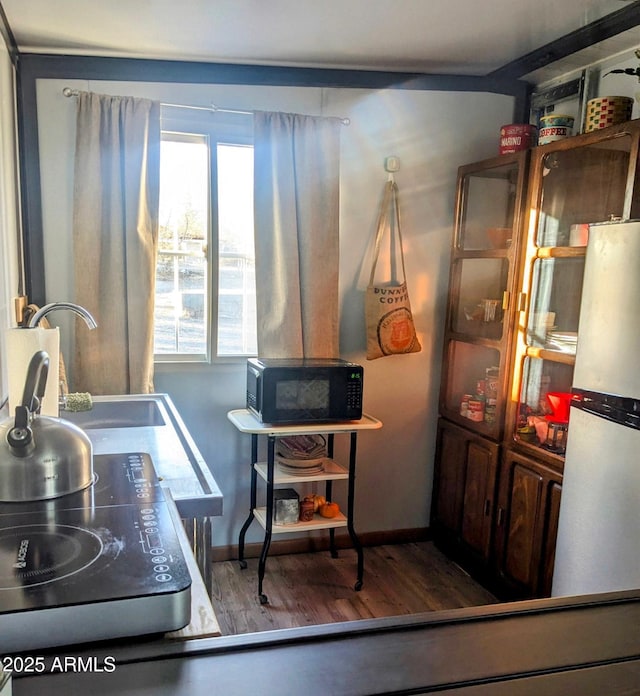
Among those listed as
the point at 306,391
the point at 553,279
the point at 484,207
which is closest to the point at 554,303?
the point at 553,279

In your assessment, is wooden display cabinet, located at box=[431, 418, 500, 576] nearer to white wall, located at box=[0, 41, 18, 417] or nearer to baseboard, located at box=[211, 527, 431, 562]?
baseboard, located at box=[211, 527, 431, 562]

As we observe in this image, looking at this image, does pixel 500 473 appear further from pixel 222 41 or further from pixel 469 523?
pixel 222 41

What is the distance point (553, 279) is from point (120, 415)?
1.92 m

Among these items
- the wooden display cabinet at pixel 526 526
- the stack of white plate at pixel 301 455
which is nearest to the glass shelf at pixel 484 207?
the wooden display cabinet at pixel 526 526

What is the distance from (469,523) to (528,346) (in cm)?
96

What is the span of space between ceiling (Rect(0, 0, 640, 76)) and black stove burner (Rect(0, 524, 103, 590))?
1938 mm

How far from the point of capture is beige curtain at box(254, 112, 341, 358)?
2.79 meters

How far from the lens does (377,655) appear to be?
591mm

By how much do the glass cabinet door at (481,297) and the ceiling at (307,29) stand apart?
0.53 metres

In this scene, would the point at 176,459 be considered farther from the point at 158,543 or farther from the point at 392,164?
the point at 392,164

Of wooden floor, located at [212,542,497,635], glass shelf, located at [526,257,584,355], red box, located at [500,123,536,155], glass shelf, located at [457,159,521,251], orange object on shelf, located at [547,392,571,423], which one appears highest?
red box, located at [500,123,536,155]

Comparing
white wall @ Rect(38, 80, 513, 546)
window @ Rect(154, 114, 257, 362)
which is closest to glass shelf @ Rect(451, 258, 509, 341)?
white wall @ Rect(38, 80, 513, 546)

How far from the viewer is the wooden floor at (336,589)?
2.54 m

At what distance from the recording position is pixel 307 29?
7.68 feet
